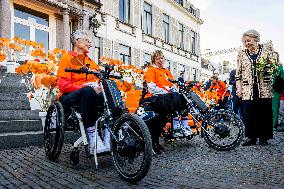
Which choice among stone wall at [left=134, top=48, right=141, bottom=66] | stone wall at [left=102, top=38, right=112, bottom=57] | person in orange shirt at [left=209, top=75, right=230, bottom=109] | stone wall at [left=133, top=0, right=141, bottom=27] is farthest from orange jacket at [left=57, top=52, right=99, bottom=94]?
stone wall at [left=133, top=0, right=141, bottom=27]

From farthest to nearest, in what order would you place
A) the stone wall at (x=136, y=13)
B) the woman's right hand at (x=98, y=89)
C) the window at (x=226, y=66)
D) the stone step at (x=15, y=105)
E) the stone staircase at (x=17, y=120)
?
the window at (x=226, y=66), the stone wall at (x=136, y=13), the stone step at (x=15, y=105), the stone staircase at (x=17, y=120), the woman's right hand at (x=98, y=89)

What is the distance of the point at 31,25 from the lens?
1493cm

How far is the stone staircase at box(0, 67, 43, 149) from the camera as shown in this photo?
5.80 meters

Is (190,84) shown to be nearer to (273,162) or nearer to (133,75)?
(273,162)

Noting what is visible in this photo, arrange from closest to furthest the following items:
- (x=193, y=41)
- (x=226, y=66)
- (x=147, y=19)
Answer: (x=147, y=19), (x=193, y=41), (x=226, y=66)

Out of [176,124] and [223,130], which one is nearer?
[223,130]

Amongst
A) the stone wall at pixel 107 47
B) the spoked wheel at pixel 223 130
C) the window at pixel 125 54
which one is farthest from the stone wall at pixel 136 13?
the spoked wheel at pixel 223 130

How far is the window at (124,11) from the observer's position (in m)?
20.8

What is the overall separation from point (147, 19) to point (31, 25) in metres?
10.9

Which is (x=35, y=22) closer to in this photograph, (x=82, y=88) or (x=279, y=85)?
(x=279, y=85)

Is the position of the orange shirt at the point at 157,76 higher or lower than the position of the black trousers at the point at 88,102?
higher

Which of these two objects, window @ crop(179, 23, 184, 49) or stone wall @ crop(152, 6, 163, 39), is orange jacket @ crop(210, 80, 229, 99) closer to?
stone wall @ crop(152, 6, 163, 39)

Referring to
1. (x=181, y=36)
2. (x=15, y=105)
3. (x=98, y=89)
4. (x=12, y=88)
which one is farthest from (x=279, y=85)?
(x=181, y=36)

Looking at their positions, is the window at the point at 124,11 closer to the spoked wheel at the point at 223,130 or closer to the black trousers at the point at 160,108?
the black trousers at the point at 160,108
